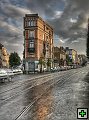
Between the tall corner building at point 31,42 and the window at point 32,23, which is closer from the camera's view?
the tall corner building at point 31,42

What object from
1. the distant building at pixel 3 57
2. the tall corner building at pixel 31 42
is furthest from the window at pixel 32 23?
the distant building at pixel 3 57

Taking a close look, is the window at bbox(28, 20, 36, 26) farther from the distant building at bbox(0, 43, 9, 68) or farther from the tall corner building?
the distant building at bbox(0, 43, 9, 68)

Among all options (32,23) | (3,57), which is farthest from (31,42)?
(3,57)

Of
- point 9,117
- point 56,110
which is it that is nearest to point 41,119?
point 9,117

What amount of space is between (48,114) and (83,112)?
6090 millimetres

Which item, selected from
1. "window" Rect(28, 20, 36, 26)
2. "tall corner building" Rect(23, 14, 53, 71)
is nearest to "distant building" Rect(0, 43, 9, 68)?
"tall corner building" Rect(23, 14, 53, 71)

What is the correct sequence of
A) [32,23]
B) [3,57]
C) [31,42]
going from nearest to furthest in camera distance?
[32,23] → [31,42] → [3,57]

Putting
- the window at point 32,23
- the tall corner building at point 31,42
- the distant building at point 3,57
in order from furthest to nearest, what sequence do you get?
the distant building at point 3,57 < the window at point 32,23 < the tall corner building at point 31,42

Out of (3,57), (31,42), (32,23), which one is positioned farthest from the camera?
(3,57)

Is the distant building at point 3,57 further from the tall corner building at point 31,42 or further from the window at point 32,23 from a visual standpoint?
the window at point 32,23

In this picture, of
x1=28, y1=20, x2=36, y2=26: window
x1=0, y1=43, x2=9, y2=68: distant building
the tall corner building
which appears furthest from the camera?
x1=0, y1=43, x2=9, y2=68: distant building

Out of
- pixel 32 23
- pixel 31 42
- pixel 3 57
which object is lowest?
pixel 3 57

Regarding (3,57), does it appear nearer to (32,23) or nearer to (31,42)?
(31,42)

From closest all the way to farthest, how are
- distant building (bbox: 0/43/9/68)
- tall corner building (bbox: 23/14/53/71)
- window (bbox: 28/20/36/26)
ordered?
1. tall corner building (bbox: 23/14/53/71)
2. window (bbox: 28/20/36/26)
3. distant building (bbox: 0/43/9/68)
